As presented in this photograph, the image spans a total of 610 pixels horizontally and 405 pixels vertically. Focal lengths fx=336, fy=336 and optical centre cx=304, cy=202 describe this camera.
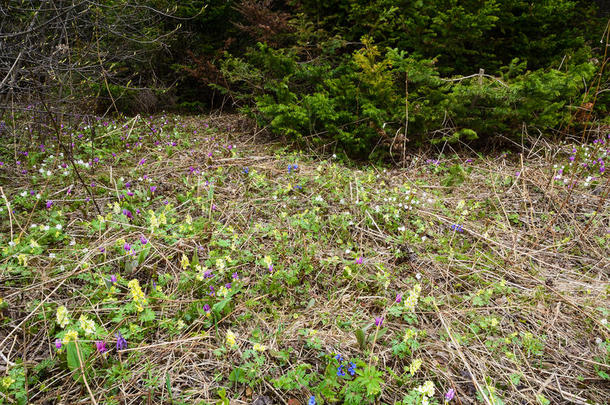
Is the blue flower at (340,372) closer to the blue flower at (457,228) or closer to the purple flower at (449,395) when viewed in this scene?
the purple flower at (449,395)

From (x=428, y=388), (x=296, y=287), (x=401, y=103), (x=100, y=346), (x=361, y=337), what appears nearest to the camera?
(x=428, y=388)

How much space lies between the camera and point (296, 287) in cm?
208

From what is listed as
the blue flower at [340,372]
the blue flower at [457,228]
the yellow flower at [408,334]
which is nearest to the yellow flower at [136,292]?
the blue flower at [340,372]

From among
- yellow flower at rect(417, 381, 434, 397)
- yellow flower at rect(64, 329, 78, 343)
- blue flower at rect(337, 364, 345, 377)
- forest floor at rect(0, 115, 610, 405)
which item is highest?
yellow flower at rect(64, 329, 78, 343)

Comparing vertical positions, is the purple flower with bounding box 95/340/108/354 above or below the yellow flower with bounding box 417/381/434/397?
below

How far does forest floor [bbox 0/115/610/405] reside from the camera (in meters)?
1.50

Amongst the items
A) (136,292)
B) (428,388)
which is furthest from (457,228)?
(136,292)

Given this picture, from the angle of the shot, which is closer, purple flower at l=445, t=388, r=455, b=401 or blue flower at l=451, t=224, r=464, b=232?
purple flower at l=445, t=388, r=455, b=401

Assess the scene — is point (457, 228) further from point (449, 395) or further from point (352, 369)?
point (352, 369)

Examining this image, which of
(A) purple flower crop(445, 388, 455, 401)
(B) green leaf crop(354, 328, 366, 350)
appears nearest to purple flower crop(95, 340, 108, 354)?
(B) green leaf crop(354, 328, 366, 350)

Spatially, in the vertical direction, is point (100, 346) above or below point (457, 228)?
above

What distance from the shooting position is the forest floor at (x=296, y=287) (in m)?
1.50

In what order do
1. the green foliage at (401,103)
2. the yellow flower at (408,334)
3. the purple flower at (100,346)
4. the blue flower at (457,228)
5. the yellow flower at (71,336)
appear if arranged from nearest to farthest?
the yellow flower at (71,336)
the purple flower at (100,346)
the yellow flower at (408,334)
the blue flower at (457,228)
the green foliage at (401,103)

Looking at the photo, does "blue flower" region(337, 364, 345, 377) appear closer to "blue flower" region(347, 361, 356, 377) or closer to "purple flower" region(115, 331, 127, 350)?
"blue flower" region(347, 361, 356, 377)
